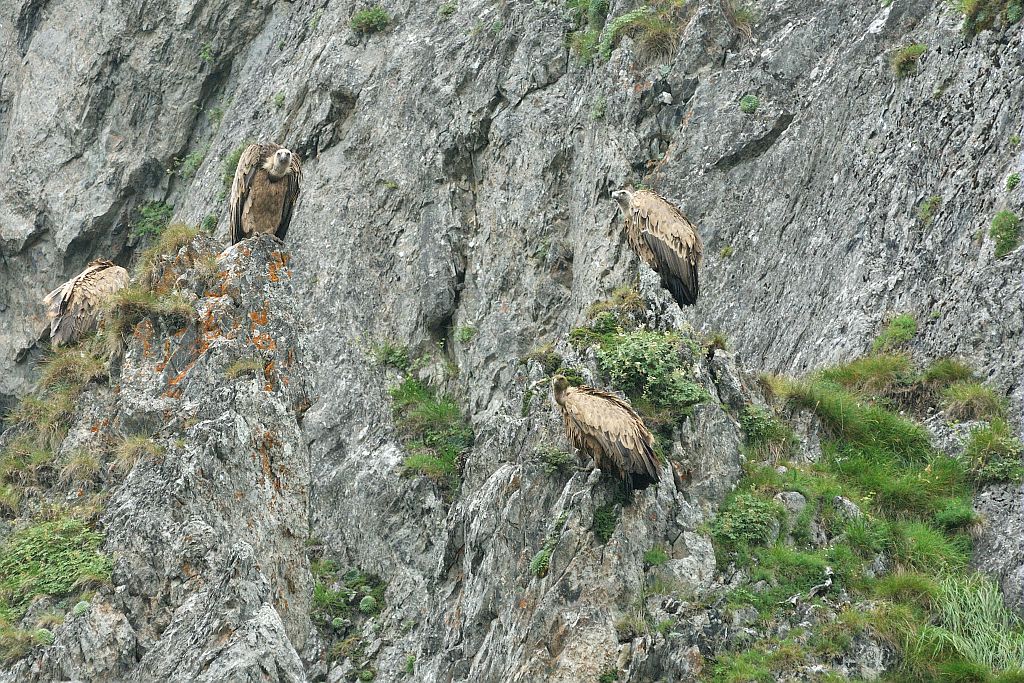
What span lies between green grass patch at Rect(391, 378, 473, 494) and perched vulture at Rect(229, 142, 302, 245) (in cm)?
→ 346

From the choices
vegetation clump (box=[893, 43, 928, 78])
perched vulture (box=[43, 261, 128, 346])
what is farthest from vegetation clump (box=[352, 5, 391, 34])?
vegetation clump (box=[893, 43, 928, 78])

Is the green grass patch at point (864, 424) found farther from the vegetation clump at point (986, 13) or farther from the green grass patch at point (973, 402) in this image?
the vegetation clump at point (986, 13)

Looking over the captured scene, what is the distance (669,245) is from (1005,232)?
3800mm

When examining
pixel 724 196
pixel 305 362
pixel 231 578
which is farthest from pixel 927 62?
pixel 231 578

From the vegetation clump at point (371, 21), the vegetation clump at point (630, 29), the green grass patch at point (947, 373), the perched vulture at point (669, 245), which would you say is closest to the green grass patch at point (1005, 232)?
the green grass patch at point (947, 373)

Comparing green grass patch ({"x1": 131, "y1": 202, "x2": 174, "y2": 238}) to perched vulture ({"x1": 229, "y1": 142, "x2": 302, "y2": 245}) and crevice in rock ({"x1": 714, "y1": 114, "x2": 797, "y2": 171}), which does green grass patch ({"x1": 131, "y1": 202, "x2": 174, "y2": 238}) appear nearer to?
perched vulture ({"x1": 229, "y1": 142, "x2": 302, "y2": 245})

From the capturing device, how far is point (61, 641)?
42.0 ft

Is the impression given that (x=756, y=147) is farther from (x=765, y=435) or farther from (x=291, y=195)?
(x=291, y=195)

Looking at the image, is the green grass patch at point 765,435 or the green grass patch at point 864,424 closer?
the green grass patch at point 765,435

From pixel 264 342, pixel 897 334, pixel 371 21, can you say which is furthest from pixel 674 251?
pixel 371 21

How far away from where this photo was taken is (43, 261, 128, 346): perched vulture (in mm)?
17859

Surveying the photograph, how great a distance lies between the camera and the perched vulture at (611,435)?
1095 cm

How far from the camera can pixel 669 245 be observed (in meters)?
14.7

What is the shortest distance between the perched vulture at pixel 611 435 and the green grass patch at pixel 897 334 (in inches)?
Answer: 163
